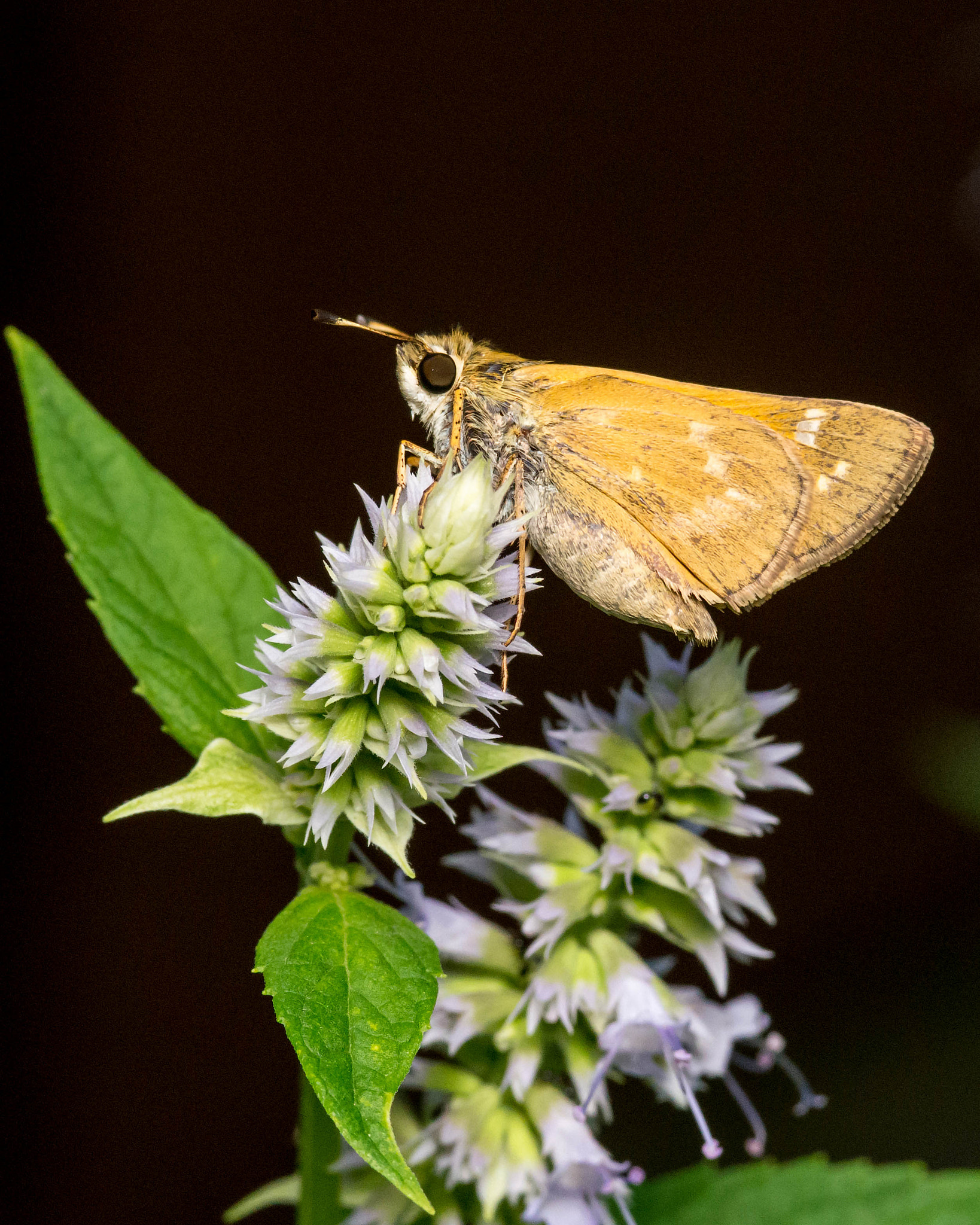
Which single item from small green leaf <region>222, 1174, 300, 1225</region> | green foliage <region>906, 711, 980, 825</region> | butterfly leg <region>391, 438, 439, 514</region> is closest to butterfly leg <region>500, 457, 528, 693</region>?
butterfly leg <region>391, 438, 439, 514</region>

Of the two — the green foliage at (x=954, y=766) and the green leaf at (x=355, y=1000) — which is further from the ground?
the green leaf at (x=355, y=1000)

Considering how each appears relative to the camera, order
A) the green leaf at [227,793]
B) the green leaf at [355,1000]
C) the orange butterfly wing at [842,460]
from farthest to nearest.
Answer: the orange butterfly wing at [842,460], the green leaf at [227,793], the green leaf at [355,1000]

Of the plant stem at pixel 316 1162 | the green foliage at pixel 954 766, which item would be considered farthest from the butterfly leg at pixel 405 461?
the green foliage at pixel 954 766

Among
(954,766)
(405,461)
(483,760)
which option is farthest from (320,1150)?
(954,766)

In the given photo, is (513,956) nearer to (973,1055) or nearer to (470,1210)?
(470,1210)

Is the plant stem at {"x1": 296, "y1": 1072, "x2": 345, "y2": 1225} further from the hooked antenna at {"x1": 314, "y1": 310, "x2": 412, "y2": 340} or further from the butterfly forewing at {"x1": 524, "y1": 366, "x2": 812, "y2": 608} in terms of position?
the hooked antenna at {"x1": 314, "y1": 310, "x2": 412, "y2": 340}

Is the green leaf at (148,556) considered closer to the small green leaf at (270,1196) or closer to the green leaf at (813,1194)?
the small green leaf at (270,1196)

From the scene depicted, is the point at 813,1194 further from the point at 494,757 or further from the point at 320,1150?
the point at 494,757
